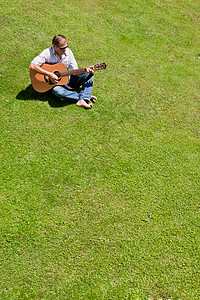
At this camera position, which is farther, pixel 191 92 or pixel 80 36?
pixel 80 36

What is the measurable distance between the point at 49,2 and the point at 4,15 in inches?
56.7

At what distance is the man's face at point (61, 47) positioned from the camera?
16.2ft

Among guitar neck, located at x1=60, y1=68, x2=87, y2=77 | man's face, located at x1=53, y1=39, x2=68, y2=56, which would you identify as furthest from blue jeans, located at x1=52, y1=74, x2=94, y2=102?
man's face, located at x1=53, y1=39, x2=68, y2=56

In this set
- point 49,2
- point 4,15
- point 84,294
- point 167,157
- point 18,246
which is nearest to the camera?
point 84,294

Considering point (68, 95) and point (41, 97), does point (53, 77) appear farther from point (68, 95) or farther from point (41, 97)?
point (41, 97)

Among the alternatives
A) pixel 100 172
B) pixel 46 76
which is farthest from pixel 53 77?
pixel 100 172

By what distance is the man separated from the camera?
4.99 m

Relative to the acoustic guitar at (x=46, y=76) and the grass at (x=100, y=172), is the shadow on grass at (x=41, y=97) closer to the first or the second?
the grass at (x=100, y=172)

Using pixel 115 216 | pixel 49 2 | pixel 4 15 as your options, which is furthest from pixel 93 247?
pixel 49 2

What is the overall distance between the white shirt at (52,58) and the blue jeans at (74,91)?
27 cm

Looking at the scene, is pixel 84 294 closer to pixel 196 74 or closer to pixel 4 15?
pixel 196 74

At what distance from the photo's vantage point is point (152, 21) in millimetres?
8406

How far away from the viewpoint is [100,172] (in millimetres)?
4586

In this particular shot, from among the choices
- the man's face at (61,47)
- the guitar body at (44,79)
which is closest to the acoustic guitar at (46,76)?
the guitar body at (44,79)
